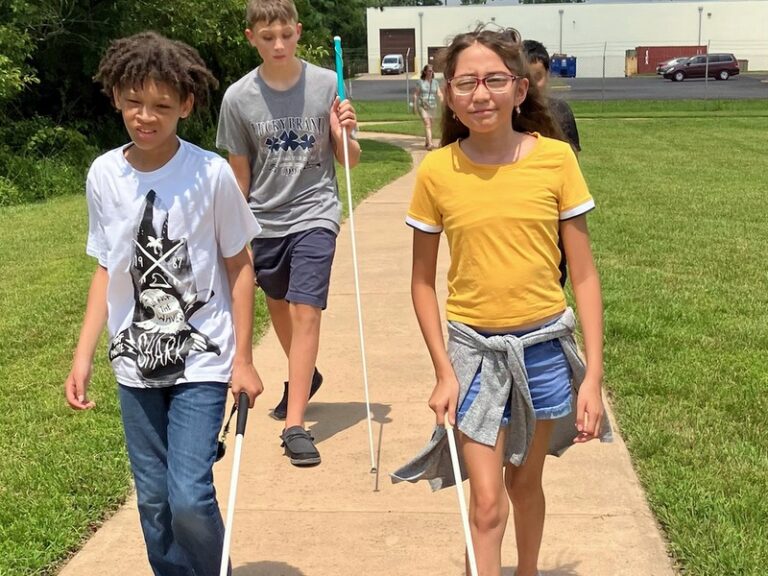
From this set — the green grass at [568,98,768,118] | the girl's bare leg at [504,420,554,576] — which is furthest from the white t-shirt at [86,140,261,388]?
the green grass at [568,98,768,118]

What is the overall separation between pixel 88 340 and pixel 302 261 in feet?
5.80

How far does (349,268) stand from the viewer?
8227mm

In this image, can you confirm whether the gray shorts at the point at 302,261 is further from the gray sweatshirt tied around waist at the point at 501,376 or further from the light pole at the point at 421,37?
the light pole at the point at 421,37

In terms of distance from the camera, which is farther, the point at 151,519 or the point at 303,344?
the point at 303,344

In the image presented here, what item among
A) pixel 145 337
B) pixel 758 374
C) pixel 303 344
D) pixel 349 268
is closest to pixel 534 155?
pixel 145 337

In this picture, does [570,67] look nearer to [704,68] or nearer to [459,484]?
[704,68]

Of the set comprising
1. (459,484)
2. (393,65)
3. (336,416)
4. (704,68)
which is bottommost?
(336,416)

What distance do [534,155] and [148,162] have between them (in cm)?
112

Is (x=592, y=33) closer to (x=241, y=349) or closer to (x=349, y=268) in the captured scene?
(x=349, y=268)

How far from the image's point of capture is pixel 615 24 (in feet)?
222

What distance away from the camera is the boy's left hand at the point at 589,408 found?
8.45ft

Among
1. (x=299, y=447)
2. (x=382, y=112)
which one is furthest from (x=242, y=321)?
(x=382, y=112)

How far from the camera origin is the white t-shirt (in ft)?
8.61

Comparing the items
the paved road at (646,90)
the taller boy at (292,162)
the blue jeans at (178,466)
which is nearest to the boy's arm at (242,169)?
the taller boy at (292,162)
